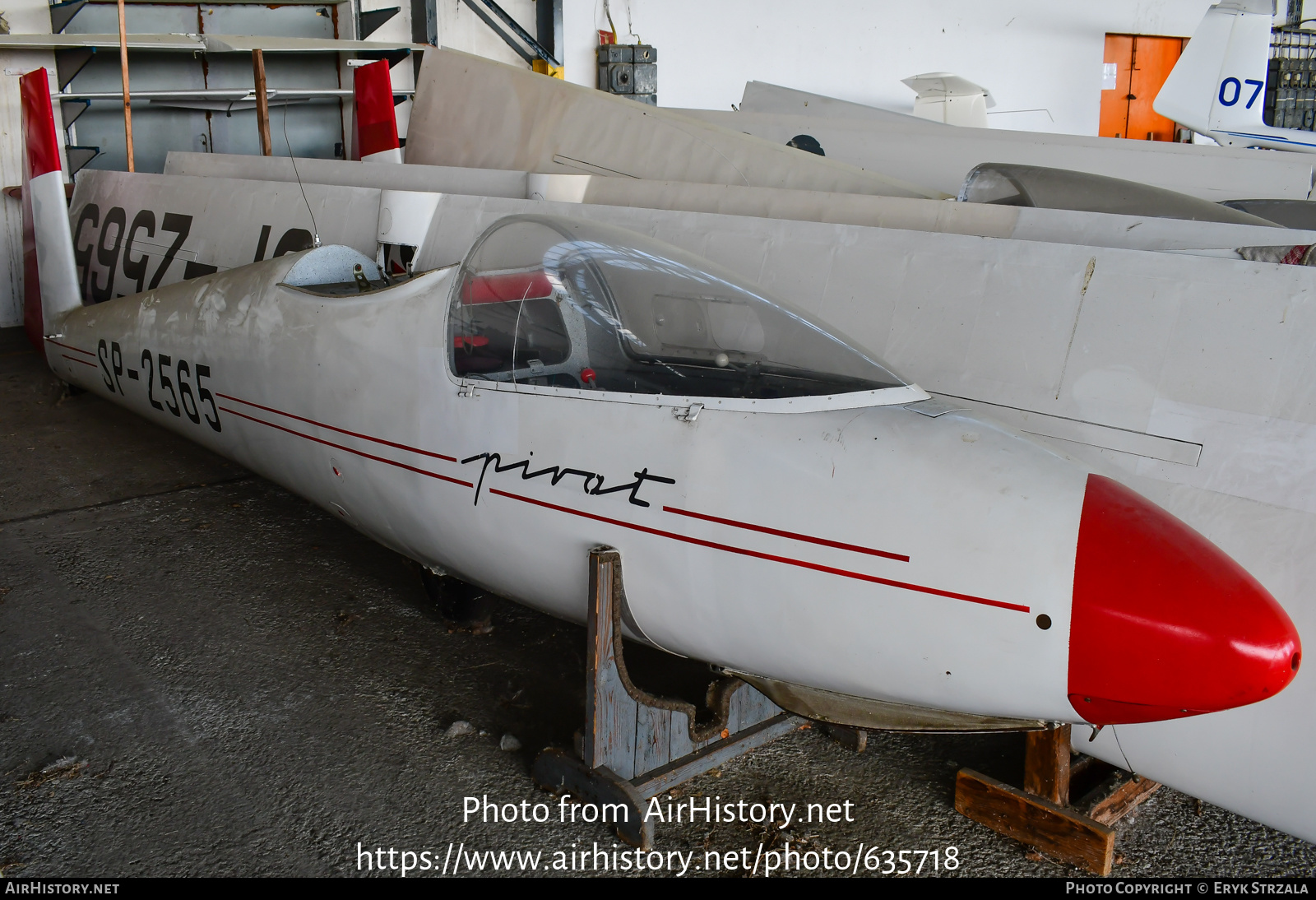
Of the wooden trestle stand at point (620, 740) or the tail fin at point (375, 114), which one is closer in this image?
the wooden trestle stand at point (620, 740)

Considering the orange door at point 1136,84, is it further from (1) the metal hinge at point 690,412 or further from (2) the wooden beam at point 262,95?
(1) the metal hinge at point 690,412

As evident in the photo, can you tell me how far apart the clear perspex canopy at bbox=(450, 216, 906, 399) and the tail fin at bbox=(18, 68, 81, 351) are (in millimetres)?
3559

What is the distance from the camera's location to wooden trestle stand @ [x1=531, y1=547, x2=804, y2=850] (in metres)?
2.13

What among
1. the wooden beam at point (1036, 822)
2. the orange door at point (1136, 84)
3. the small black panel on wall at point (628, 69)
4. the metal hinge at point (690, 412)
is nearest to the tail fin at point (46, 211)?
the metal hinge at point (690, 412)

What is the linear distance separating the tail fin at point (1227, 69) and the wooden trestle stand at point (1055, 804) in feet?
36.9

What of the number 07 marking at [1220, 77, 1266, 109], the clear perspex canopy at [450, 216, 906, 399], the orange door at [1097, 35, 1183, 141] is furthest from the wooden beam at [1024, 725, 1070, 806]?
the orange door at [1097, 35, 1183, 141]

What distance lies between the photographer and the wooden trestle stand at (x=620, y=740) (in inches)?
84.0

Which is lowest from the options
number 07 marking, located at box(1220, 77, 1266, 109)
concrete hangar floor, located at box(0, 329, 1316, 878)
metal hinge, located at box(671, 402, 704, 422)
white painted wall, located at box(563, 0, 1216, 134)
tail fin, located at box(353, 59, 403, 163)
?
concrete hangar floor, located at box(0, 329, 1316, 878)

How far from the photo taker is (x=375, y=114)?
6.80 meters

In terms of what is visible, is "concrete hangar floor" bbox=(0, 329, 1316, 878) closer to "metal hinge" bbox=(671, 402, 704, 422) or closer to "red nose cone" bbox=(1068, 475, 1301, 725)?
"red nose cone" bbox=(1068, 475, 1301, 725)

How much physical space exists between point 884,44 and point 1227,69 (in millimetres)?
4543

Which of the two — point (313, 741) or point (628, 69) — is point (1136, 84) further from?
point (313, 741)

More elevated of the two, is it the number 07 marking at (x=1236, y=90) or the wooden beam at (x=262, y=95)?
the number 07 marking at (x=1236, y=90)

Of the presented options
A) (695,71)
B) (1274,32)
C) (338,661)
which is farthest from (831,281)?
(1274,32)
